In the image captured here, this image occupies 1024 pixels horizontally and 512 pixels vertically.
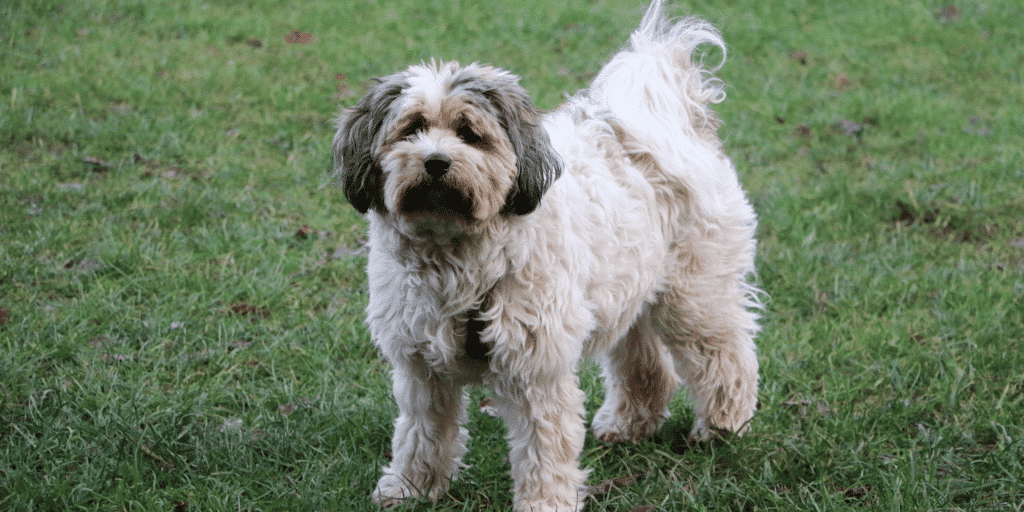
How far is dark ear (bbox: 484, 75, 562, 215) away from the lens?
102 inches

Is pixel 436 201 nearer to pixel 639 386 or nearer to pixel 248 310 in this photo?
pixel 639 386

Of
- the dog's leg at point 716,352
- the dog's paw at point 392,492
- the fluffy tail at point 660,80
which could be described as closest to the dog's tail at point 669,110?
the fluffy tail at point 660,80

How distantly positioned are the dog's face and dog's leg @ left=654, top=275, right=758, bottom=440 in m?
1.16

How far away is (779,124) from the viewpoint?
7145mm

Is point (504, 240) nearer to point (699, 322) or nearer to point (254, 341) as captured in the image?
point (699, 322)

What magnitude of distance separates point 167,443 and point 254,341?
931 millimetres

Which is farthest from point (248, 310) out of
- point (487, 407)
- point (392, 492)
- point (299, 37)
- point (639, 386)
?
point (299, 37)

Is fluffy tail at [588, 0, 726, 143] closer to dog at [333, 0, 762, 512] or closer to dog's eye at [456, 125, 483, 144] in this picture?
dog at [333, 0, 762, 512]

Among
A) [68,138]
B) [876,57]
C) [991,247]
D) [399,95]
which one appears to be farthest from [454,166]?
[876,57]

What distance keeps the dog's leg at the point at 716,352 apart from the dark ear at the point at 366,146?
4.60 ft

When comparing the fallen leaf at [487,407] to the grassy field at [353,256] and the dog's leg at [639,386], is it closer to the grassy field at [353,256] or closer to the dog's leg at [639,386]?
the grassy field at [353,256]

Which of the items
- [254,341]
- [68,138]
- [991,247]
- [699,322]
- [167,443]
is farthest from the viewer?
[68,138]

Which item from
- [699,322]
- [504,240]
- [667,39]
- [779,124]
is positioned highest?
[667,39]

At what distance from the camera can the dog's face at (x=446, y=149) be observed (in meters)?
2.50
